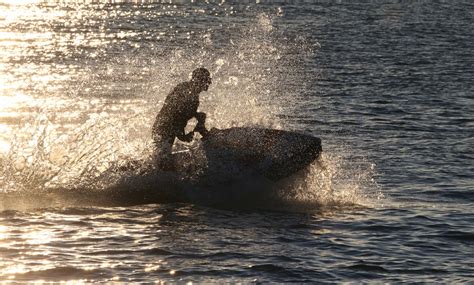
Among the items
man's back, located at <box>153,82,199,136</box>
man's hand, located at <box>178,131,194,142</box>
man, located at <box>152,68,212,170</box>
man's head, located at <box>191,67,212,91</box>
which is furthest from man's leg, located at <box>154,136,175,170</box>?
man's head, located at <box>191,67,212,91</box>

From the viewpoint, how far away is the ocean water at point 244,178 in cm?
1798

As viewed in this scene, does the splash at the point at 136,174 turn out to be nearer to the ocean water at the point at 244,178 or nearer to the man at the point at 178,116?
the ocean water at the point at 244,178

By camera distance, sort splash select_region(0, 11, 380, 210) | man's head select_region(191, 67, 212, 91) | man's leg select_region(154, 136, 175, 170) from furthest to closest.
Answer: man's leg select_region(154, 136, 175, 170) < splash select_region(0, 11, 380, 210) < man's head select_region(191, 67, 212, 91)

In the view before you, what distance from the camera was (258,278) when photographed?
17.1 metres

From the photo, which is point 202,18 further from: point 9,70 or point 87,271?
point 87,271

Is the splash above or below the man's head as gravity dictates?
below

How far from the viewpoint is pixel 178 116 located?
73.7ft

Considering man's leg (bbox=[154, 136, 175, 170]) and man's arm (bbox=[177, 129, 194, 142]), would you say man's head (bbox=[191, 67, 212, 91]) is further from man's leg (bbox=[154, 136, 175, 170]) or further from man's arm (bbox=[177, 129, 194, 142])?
man's leg (bbox=[154, 136, 175, 170])

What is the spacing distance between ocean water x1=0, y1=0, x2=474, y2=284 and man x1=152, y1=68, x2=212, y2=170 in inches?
16.4

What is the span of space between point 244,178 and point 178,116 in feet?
6.46

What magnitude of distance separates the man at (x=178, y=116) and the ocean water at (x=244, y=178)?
42 cm

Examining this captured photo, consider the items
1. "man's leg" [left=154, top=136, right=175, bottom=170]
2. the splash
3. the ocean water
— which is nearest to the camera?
the ocean water

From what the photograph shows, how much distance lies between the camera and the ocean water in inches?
708

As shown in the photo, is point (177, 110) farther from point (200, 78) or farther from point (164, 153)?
point (164, 153)
